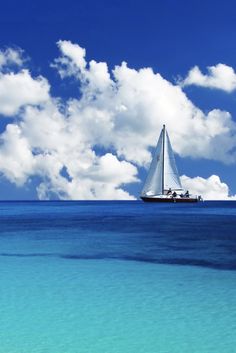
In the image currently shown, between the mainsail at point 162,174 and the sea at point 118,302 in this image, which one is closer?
the sea at point 118,302

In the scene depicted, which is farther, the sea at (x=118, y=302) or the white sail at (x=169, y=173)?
the white sail at (x=169, y=173)

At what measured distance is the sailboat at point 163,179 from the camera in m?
107

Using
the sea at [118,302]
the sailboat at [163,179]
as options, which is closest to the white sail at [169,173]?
the sailboat at [163,179]

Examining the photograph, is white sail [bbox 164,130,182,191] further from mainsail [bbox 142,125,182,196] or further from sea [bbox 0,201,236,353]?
sea [bbox 0,201,236,353]

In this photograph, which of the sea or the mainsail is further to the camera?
the mainsail

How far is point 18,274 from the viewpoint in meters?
20.7

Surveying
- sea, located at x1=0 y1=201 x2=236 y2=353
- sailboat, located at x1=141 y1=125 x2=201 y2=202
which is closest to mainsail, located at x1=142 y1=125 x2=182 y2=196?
sailboat, located at x1=141 y1=125 x2=201 y2=202

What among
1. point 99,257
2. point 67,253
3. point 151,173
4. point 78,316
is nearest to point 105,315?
point 78,316

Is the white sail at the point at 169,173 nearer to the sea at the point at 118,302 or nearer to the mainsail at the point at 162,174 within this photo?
the mainsail at the point at 162,174

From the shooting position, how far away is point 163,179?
108 meters

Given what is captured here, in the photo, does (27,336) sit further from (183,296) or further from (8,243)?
(8,243)

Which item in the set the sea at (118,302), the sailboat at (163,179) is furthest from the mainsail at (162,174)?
the sea at (118,302)

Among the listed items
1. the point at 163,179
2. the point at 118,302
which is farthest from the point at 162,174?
the point at 118,302

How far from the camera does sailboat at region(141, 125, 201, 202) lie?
107 metres
